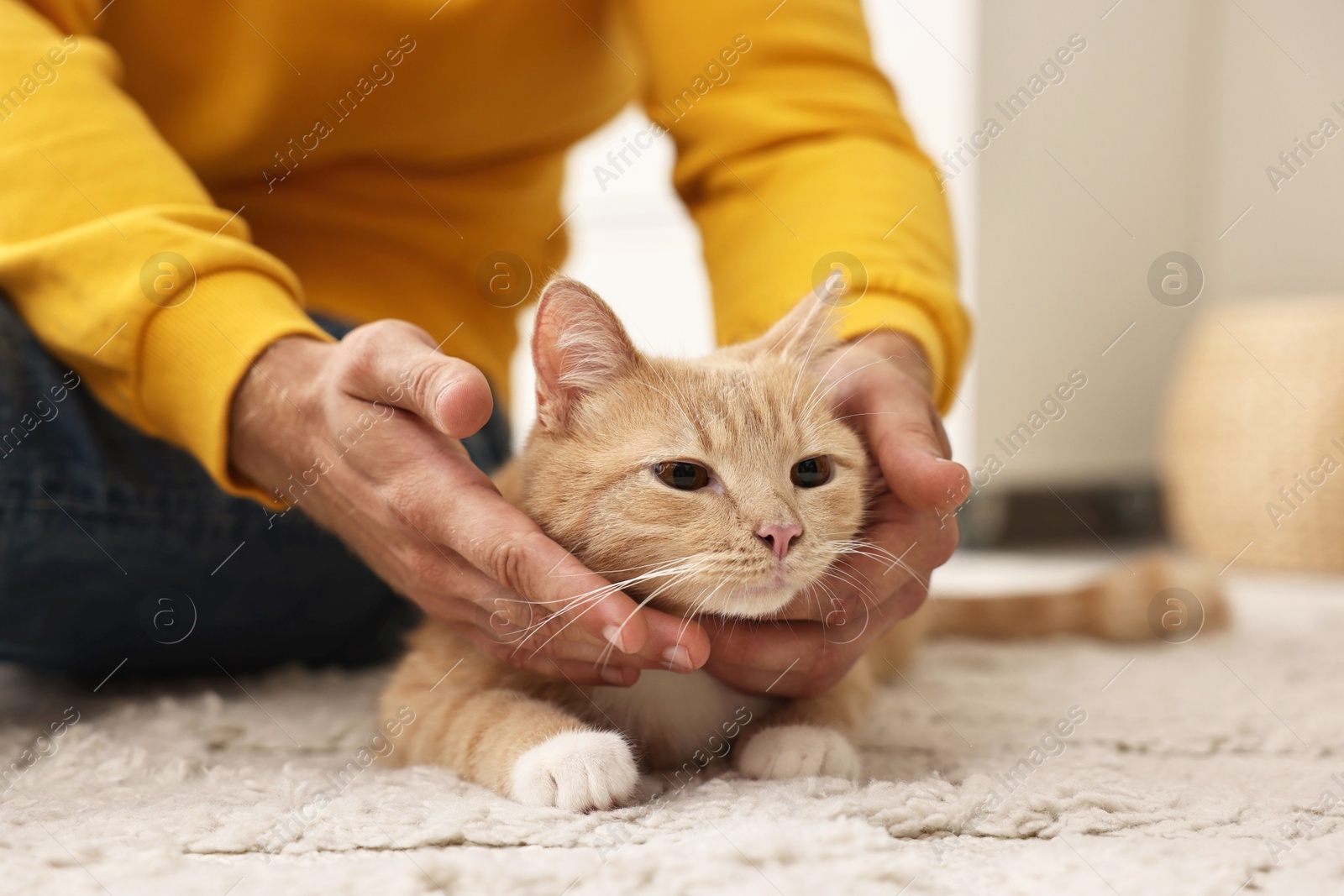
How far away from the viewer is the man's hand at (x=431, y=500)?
1.06 metres

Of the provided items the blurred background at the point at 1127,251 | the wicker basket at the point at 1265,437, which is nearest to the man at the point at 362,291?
the blurred background at the point at 1127,251

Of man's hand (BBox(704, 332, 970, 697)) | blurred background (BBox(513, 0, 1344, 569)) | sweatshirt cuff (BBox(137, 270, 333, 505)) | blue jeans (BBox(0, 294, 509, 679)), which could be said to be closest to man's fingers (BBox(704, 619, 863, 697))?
man's hand (BBox(704, 332, 970, 697))

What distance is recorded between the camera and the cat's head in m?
1.15

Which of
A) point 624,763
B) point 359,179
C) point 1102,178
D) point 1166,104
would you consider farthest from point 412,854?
point 1166,104

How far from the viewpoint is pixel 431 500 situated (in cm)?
111

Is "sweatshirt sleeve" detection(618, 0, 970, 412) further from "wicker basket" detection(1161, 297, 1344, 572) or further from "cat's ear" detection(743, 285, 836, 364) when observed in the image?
"wicker basket" detection(1161, 297, 1344, 572)

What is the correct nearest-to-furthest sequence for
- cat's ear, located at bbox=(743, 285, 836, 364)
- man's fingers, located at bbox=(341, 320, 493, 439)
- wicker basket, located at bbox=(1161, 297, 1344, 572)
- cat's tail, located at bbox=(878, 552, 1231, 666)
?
1. man's fingers, located at bbox=(341, 320, 493, 439)
2. cat's ear, located at bbox=(743, 285, 836, 364)
3. cat's tail, located at bbox=(878, 552, 1231, 666)
4. wicker basket, located at bbox=(1161, 297, 1344, 572)

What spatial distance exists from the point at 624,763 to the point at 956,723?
659 mm

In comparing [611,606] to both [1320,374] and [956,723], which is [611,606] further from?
[1320,374]

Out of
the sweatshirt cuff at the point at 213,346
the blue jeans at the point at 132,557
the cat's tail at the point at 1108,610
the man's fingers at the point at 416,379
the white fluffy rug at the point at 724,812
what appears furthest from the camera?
the cat's tail at the point at 1108,610

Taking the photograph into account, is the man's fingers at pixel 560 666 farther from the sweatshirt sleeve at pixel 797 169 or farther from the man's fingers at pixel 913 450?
the sweatshirt sleeve at pixel 797 169

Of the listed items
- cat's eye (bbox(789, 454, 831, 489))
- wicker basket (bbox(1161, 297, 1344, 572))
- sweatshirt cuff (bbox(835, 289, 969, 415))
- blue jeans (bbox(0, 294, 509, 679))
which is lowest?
blue jeans (bbox(0, 294, 509, 679))

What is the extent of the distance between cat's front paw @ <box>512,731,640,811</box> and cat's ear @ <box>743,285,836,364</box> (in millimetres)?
589

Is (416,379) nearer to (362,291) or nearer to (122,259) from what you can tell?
(122,259)
